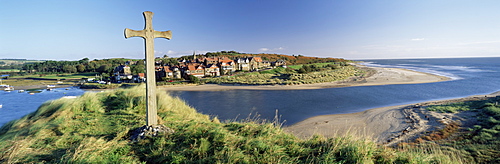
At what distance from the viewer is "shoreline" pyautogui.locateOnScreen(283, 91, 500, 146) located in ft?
36.9

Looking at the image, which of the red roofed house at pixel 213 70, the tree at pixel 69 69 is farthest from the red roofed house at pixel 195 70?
the tree at pixel 69 69

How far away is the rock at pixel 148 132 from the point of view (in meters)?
4.63

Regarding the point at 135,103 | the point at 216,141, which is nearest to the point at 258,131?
the point at 216,141

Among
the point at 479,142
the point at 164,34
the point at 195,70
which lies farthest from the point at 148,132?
the point at 195,70

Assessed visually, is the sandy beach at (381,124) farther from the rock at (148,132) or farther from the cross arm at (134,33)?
the cross arm at (134,33)

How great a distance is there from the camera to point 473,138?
867 cm

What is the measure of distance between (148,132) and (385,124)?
47.2ft

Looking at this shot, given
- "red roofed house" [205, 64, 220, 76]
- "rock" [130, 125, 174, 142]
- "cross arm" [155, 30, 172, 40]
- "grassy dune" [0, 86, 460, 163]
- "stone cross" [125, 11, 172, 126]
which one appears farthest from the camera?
"red roofed house" [205, 64, 220, 76]

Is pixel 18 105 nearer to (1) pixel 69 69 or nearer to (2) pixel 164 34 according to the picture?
(2) pixel 164 34

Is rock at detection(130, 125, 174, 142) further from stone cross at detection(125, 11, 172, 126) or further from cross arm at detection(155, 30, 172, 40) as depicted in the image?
cross arm at detection(155, 30, 172, 40)

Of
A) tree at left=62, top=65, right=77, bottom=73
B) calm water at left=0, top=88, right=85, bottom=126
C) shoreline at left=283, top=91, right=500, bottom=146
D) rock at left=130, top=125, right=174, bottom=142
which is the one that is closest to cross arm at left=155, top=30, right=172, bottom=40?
rock at left=130, top=125, right=174, bottom=142

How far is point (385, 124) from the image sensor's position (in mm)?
13562

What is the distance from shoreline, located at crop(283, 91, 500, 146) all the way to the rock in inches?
288

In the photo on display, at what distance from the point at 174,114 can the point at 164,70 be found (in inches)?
1931
